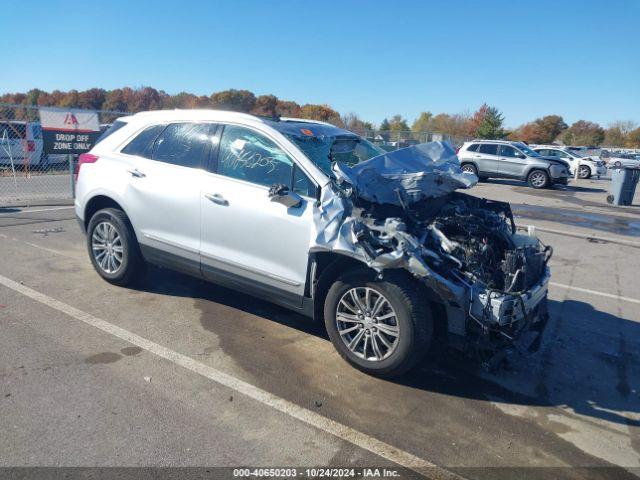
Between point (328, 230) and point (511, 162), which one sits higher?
point (511, 162)

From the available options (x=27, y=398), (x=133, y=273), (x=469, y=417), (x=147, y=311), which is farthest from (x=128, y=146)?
(x=469, y=417)

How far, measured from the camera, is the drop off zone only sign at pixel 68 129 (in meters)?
10.7

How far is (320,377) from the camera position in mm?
3826

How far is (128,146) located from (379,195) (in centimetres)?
290

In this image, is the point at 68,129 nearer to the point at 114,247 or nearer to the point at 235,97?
the point at 114,247

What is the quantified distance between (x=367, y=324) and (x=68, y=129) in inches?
393

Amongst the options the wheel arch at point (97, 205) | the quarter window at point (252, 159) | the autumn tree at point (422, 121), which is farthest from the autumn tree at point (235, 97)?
the quarter window at point (252, 159)

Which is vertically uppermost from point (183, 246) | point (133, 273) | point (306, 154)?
point (306, 154)

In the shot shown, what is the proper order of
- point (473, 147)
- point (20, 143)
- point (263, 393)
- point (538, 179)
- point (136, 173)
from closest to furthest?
point (263, 393) → point (136, 173) → point (20, 143) → point (538, 179) → point (473, 147)

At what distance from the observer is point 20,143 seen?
669 inches

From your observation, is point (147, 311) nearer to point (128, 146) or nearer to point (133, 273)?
point (133, 273)

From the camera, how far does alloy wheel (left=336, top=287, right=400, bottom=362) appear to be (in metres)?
3.68

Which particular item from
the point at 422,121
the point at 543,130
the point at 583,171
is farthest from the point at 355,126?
the point at 422,121

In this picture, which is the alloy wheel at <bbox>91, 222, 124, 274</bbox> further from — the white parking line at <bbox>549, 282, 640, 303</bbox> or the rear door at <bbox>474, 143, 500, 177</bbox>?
the rear door at <bbox>474, 143, 500, 177</bbox>
